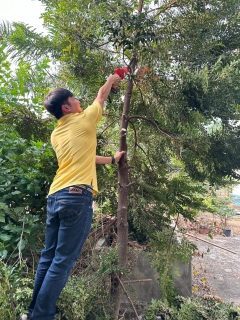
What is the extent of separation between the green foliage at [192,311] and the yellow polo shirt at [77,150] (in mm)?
1303

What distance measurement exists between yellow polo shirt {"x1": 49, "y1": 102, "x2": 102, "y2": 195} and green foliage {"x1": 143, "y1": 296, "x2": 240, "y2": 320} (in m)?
1.30

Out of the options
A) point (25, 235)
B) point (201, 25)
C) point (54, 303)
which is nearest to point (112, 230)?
point (25, 235)

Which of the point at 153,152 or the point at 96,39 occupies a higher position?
the point at 96,39

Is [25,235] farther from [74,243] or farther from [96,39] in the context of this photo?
[96,39]

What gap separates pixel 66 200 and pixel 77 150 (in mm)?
327

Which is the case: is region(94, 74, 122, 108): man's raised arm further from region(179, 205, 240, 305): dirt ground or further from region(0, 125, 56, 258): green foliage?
region(179, 205, 240, 305): dirt ground

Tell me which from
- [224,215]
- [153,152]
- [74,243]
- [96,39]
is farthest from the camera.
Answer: [224,215]

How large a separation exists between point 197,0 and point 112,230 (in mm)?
2318

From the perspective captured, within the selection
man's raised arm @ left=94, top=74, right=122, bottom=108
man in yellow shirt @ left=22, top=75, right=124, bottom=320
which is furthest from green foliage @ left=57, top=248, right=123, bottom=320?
man's raised arm @ left=94, top=74, right=122, bottom=108

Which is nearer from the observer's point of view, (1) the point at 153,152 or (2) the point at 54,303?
(2) the point at 54,303

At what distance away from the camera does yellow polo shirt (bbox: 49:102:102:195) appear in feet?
5.79

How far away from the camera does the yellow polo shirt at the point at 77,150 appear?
176 cm

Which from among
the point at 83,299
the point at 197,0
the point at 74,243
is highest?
the point at 197,0

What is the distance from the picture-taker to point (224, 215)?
24.0 ft
